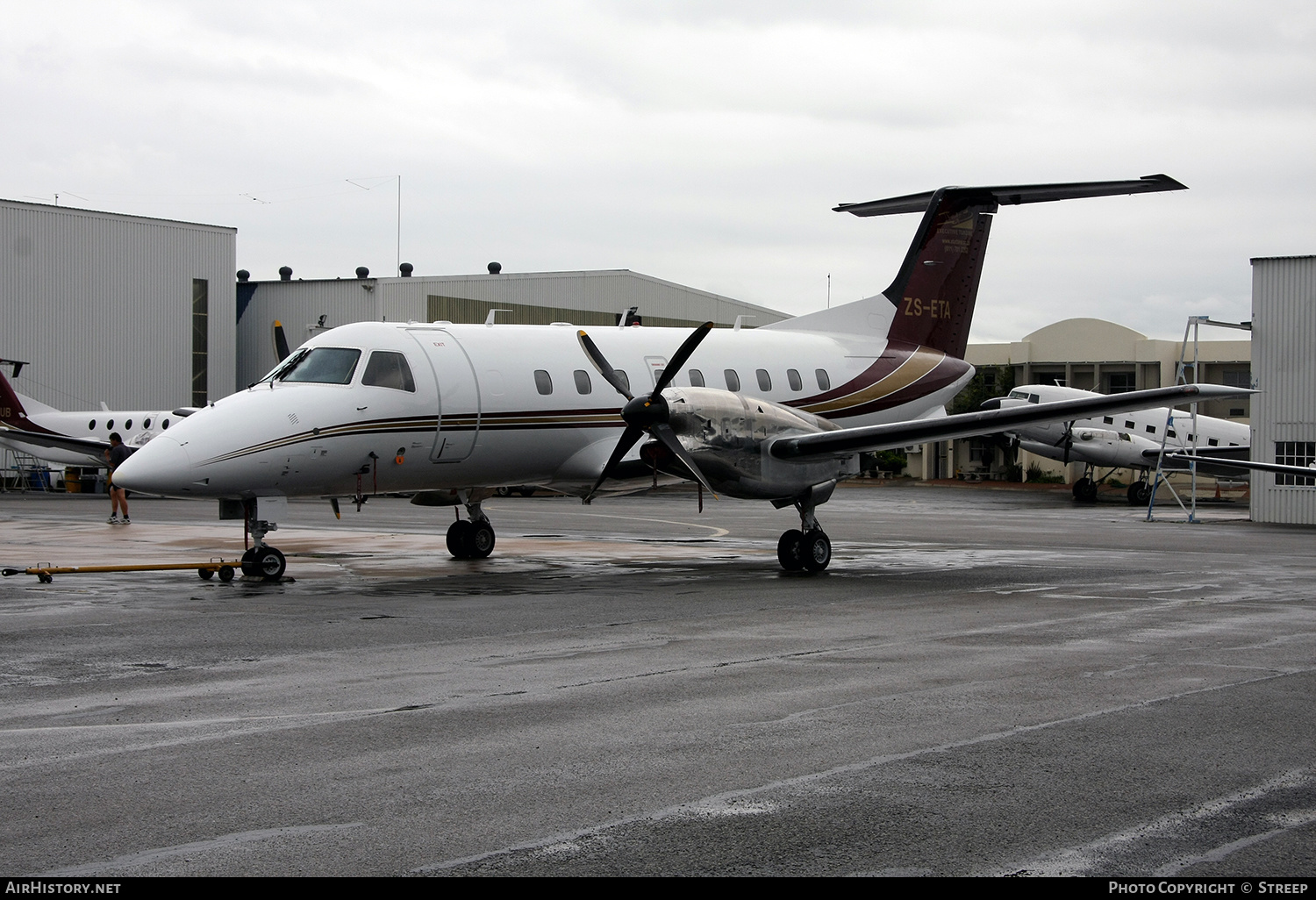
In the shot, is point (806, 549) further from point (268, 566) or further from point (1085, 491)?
point (1085, 491)

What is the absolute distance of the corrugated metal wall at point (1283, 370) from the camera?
30953 millimetres

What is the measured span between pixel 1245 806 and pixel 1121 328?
66.7 meters

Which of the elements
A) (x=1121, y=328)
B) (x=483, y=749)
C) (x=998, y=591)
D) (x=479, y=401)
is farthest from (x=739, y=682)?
(x=1121, y=328)

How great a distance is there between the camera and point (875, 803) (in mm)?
5613

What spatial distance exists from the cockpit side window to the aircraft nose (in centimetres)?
199

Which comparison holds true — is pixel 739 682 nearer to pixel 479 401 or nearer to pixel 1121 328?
pixel 479 401

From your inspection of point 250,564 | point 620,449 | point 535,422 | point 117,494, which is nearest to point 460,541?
point 535,422

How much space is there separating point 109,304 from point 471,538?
3716 cm

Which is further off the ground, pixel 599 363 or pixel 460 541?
pixel 599 363

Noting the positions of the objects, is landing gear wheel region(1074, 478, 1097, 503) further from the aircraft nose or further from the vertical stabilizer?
the aircraft nose

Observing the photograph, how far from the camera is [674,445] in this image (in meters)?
16.1

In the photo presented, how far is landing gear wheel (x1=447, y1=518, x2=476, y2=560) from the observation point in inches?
750

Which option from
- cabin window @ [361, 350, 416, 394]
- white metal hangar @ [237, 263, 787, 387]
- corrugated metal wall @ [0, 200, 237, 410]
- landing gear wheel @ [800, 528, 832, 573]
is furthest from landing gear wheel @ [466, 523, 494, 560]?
corrugated metal wall @ [0, 200, 237, 410]

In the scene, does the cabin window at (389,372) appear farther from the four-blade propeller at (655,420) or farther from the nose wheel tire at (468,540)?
the nose wheel tire at (468,540)
